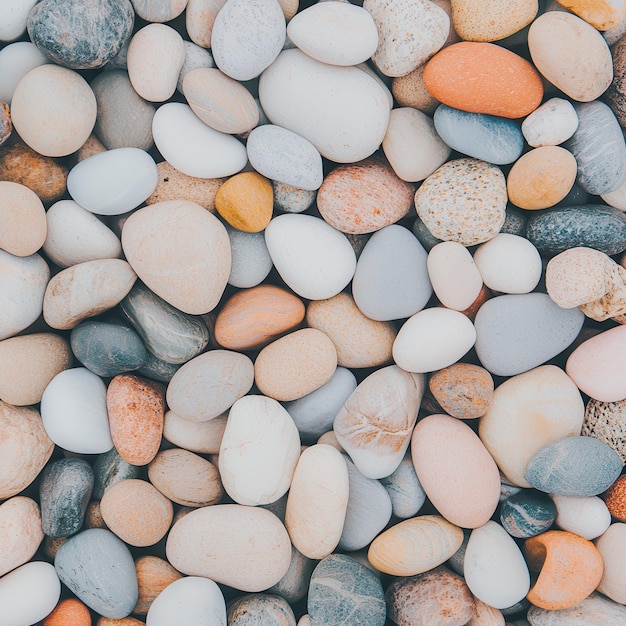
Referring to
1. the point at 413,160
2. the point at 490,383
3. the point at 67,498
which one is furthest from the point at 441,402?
the point at 67,498

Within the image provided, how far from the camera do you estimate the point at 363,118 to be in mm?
774

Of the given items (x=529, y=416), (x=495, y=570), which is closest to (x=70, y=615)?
(x=495, y=570)

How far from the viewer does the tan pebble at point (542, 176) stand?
753mm

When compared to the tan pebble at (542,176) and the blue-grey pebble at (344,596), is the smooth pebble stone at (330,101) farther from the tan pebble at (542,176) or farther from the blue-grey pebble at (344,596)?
the blue-grey pebble at (344,596)

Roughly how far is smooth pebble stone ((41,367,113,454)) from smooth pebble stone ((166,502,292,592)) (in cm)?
16

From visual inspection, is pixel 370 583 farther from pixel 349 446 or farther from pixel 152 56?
pixel 152 56

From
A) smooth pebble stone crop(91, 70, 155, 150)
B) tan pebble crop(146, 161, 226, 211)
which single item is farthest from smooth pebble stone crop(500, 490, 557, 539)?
smooth pebble stone crop(91, 70, 155, 150)

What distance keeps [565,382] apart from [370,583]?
0.36 metres

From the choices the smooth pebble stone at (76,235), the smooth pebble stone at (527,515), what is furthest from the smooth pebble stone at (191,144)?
the smooth pebble stone at (527,515)

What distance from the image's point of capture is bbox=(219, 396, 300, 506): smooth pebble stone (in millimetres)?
776

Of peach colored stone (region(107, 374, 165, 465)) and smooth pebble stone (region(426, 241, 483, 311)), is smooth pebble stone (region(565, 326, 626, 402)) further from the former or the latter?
peach colored stone (region(107, 374, 165, 465))

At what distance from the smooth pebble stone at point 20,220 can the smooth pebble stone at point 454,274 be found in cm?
49

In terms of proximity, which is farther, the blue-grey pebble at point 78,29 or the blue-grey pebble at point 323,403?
the blue-grey pebble at point 323,403

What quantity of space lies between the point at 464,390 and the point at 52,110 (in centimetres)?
61
